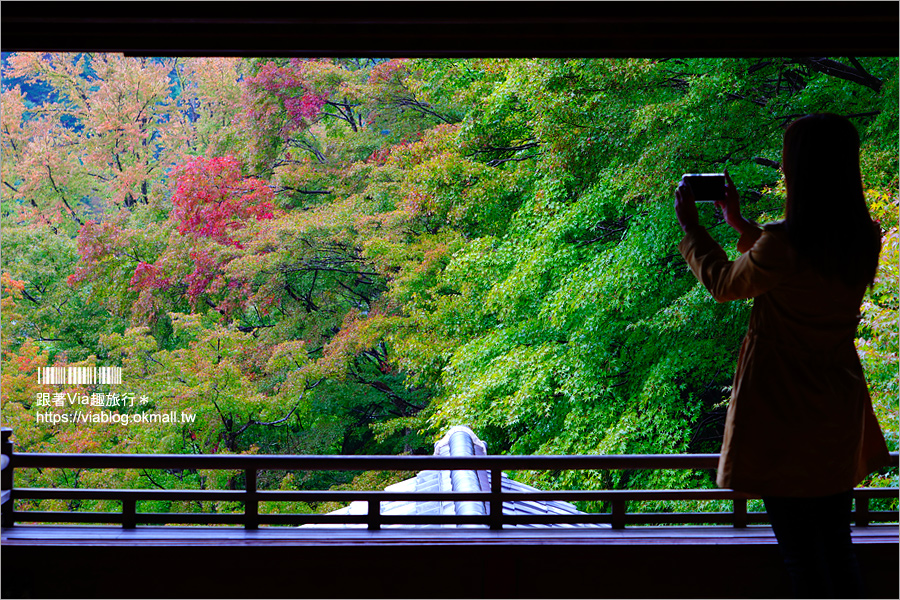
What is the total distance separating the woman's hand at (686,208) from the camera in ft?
4.82

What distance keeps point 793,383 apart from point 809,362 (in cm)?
5

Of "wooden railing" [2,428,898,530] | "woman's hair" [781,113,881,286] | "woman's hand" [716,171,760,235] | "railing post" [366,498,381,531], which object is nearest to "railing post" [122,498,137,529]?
"wooden railing" [2,428,898,530]

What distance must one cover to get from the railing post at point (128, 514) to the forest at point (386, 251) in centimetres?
360

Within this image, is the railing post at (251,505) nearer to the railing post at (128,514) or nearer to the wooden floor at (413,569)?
the wooden floor at (413,569)

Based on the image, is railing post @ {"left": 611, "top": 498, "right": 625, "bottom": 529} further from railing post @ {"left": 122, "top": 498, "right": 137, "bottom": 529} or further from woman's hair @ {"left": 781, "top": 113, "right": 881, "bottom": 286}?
railing post @ {"left": 122, "top": 498, "right": 137, "bottom": 529}

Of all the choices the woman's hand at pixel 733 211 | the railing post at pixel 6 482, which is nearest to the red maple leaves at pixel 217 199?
the railing post at pixel 6 482

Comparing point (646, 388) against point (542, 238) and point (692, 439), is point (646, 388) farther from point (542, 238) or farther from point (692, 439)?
point (542, 238)

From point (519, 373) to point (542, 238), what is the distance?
1.32 m

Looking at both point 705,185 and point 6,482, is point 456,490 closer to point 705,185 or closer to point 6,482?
point 6,482

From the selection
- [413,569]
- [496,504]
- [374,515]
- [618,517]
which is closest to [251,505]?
[374,515]

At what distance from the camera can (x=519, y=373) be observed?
270 inches

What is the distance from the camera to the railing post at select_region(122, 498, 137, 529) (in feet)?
7.30

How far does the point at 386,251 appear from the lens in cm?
845
